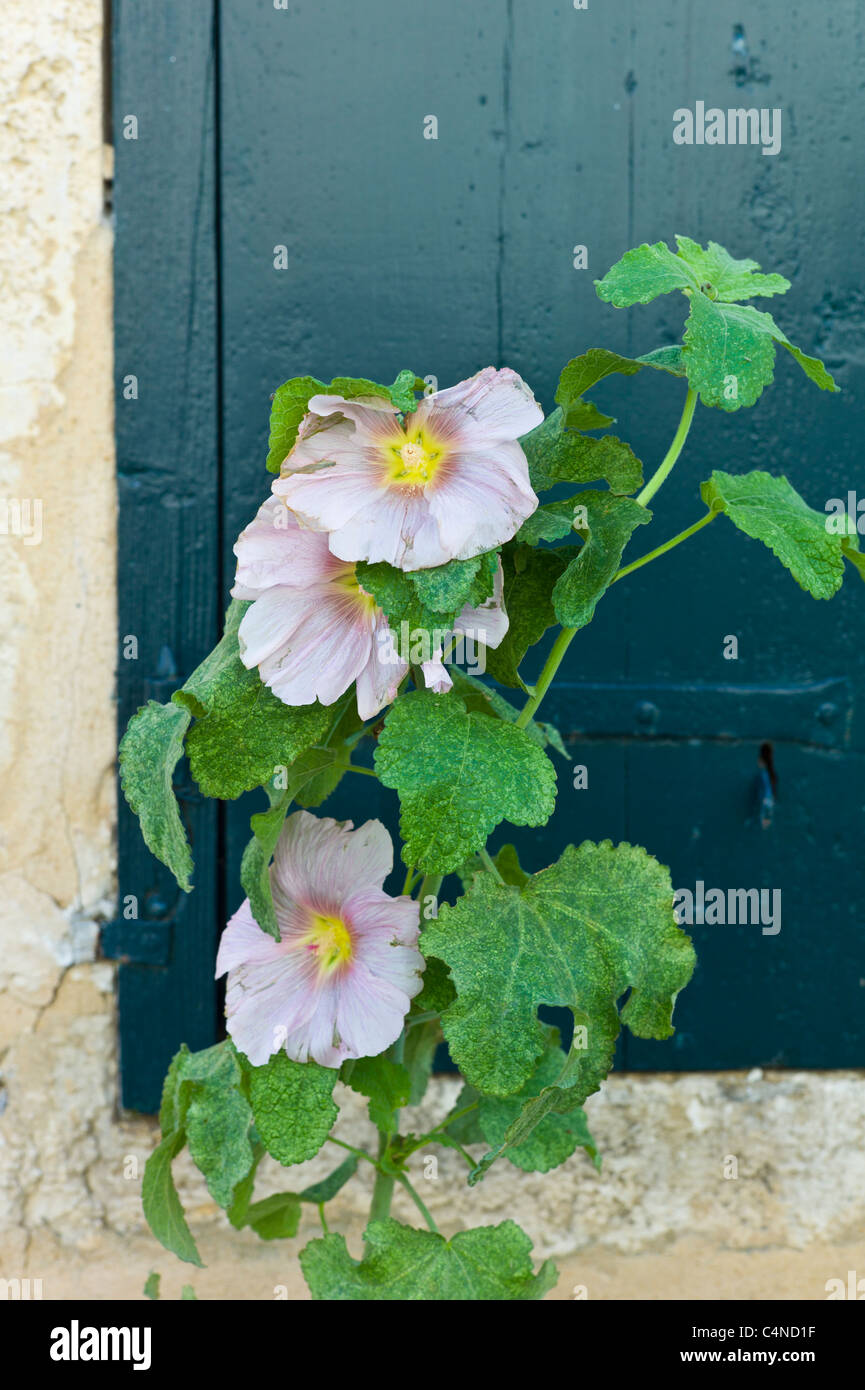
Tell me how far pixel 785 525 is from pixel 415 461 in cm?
31

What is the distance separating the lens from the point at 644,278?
82 cm

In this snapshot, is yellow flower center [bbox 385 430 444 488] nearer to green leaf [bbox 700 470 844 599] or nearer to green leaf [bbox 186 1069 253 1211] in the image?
green leaf [bbox 700 470 844 599]

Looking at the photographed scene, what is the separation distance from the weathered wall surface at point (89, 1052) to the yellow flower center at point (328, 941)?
81 cm

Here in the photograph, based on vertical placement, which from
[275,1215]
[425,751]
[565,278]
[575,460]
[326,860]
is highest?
[565,278]

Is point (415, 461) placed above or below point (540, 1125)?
above

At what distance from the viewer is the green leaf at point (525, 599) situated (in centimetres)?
94

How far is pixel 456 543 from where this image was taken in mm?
764

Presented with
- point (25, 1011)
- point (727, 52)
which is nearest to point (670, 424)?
point (727, 52)

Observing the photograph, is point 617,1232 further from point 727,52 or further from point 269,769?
point 727,52

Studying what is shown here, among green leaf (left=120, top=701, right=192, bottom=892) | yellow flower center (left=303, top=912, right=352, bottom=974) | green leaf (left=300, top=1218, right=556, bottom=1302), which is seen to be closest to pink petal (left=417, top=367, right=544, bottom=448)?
green leaf (left=120, top=701, right=192, bottom=892)

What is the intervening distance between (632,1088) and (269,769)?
114 centimetres

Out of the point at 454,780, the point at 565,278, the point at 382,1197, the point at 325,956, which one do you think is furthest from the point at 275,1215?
the point at 565,278

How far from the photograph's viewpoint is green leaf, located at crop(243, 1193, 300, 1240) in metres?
1.14

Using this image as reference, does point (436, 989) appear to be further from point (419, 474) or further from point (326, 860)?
point (419, 474)
